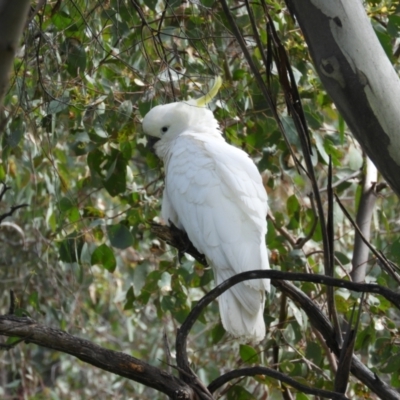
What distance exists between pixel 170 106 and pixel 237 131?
29cm

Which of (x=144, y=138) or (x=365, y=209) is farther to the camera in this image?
(x=144, y=138)

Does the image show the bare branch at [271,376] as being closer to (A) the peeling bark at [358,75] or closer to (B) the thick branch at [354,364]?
(B) the thick branch at [354,364]

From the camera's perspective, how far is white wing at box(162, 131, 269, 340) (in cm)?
196

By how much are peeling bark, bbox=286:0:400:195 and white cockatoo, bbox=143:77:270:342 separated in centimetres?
78

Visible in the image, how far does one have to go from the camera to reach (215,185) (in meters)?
2.17

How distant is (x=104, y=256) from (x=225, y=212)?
38 cm

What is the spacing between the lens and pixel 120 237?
6.75ft

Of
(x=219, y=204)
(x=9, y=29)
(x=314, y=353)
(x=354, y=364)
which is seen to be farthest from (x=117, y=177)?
→ (x=9, y=29)

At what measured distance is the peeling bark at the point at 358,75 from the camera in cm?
→ 101

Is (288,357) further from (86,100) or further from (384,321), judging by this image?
(86,100)

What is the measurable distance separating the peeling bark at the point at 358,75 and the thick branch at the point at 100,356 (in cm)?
43

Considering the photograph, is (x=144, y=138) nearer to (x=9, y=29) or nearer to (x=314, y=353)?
(x=314, y=353)

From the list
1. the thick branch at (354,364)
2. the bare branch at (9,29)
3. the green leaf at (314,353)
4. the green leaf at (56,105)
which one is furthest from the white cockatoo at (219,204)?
the bare branch at (9,29)

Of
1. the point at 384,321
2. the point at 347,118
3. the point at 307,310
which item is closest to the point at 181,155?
the point at 384,321
